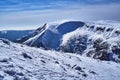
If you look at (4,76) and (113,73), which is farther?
(113,73)

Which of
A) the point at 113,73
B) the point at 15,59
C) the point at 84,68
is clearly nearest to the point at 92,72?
the point at 84,68

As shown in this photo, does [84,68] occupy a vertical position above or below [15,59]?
below

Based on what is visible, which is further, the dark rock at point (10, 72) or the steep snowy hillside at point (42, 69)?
the steep snowy hillside at point (42, 69)

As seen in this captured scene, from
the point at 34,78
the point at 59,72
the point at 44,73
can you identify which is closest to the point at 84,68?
the point at 59,72

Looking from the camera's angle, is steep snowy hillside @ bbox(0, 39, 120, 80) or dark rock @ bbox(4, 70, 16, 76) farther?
steep snowy hillside @ bbox(0, 39, 120, 80)

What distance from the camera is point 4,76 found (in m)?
25.9

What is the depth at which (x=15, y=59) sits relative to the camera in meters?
32.9

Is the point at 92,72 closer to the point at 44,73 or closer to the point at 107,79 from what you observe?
the point at 107,79

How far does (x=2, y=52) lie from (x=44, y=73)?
6.58m

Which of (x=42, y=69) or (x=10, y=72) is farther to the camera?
(x=42, y=69)

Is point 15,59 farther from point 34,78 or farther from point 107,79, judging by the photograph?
point 107,79

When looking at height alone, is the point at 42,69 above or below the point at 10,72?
below

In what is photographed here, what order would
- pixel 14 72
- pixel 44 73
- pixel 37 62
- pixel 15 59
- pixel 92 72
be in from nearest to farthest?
1. pixel 14 72
2. pixel 44 73
3. pixel 15 59
4. pixel 37 62
5. pixel 92 72

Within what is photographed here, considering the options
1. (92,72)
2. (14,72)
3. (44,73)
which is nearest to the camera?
(14,72)
